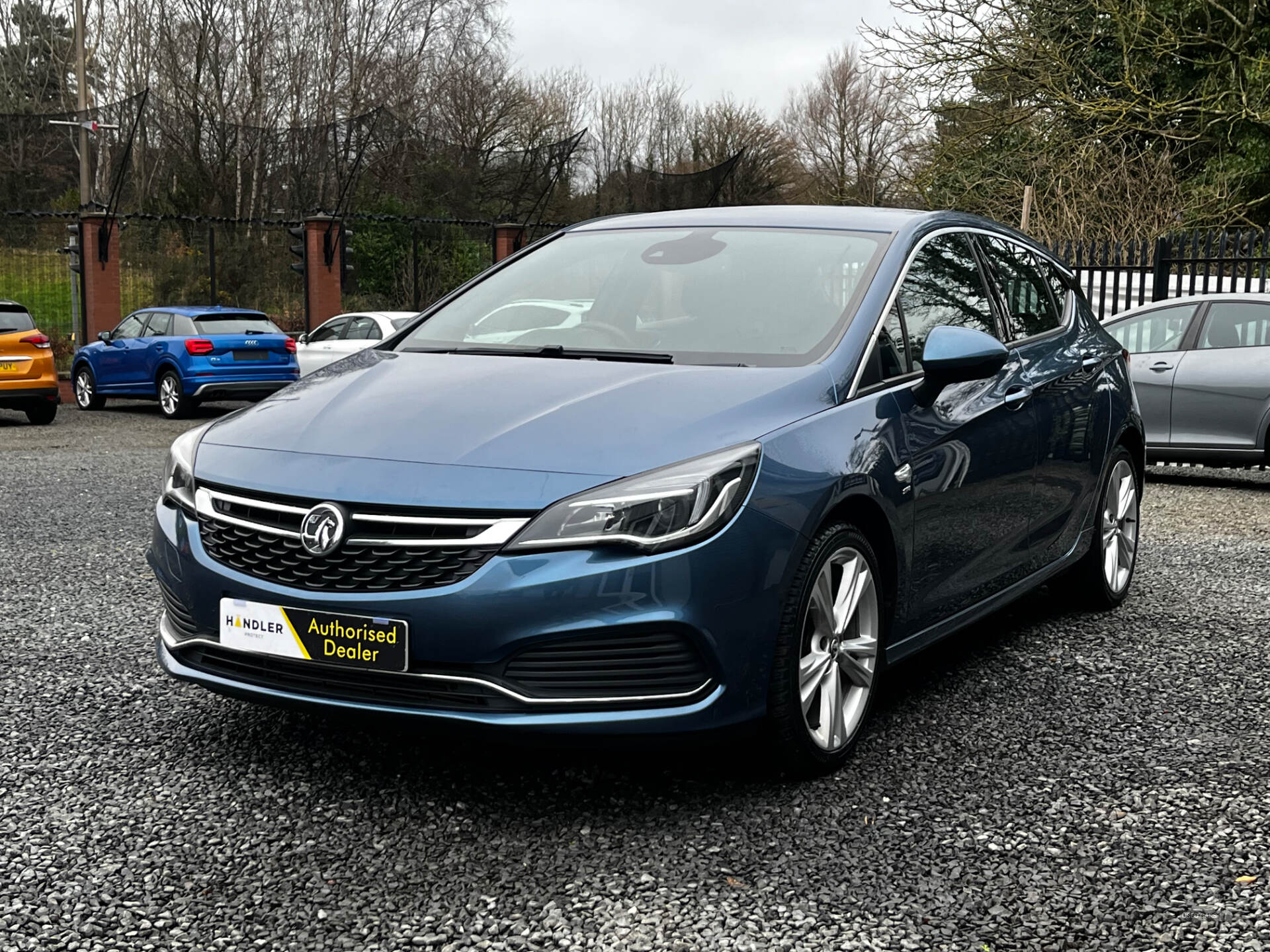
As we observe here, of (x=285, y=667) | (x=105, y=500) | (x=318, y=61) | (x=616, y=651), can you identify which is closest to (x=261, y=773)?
(x=285, y=667)

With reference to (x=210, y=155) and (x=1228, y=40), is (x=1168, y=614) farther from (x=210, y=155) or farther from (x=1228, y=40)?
(x=210, y=155)

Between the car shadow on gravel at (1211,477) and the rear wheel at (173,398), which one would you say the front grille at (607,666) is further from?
the rear wheel at (173,398)

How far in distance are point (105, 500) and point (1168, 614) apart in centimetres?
694

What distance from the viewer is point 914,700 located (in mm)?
4562

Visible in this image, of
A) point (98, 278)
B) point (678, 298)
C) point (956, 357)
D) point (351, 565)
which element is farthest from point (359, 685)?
point (98, 278)

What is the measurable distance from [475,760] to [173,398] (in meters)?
15.7

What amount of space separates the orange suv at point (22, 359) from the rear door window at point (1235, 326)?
12330 mm

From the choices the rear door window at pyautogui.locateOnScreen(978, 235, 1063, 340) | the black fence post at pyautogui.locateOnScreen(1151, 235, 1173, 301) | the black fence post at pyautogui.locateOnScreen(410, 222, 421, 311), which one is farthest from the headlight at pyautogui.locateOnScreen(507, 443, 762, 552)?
the black fence post at pyautogui.locateOnScreen(410, 222, 421, 311)

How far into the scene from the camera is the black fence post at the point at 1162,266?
1661cm

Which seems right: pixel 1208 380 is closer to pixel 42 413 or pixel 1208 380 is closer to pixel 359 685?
pixel 359 685

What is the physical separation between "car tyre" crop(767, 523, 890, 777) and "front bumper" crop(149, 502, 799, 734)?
0.28 ft

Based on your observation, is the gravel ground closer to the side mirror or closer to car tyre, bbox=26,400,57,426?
the side mirror

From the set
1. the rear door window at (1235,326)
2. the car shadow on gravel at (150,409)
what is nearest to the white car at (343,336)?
the car shadow on gravel at (150,409)

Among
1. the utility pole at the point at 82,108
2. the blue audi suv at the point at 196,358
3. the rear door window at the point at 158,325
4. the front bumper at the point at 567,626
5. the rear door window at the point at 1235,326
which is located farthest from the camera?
the utility pole at the point at 82,108
